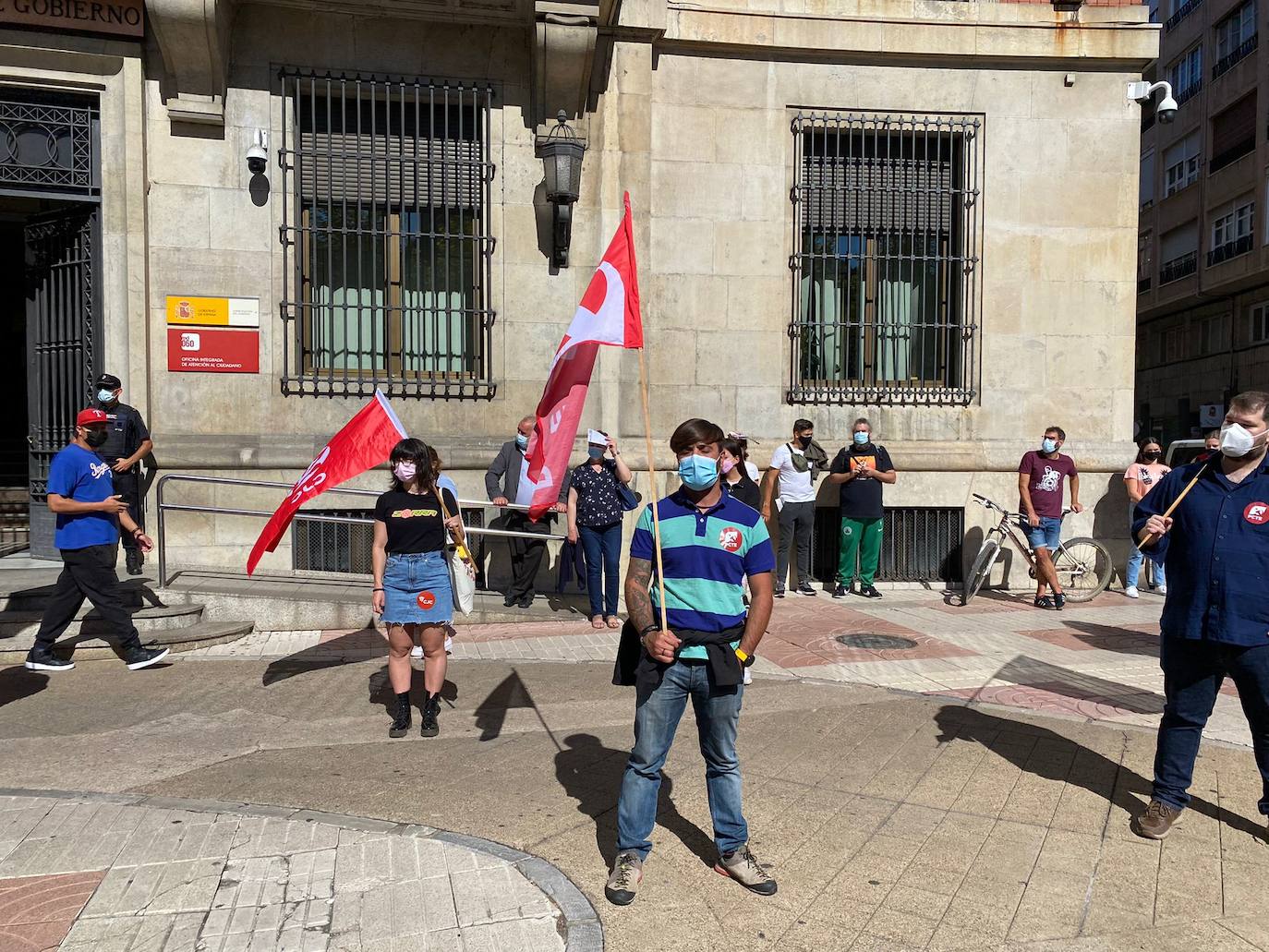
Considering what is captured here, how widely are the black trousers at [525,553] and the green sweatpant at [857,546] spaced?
342 centimetres

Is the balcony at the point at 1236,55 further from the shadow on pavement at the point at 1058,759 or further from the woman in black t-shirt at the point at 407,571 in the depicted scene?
the woman in black t-shirt at the point at 407,571

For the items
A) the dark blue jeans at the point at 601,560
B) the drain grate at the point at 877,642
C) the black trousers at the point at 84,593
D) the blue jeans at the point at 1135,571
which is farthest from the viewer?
the blue jeans at the point at 1135,571

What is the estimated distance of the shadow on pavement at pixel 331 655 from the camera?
25.2ft

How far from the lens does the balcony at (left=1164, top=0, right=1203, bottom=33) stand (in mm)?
36125

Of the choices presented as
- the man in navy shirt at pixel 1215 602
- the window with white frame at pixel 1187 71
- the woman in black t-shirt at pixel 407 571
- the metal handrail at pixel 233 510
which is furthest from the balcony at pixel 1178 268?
the woman in black t-shirt at pixel 407 571

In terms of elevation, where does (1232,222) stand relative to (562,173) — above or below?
above

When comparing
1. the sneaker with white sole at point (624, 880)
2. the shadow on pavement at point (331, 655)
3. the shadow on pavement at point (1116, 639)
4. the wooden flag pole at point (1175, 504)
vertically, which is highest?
the wooden flag pole at point (1175, 504)

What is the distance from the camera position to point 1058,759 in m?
5.61

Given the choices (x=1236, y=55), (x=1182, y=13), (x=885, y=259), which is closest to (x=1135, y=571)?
(x=885, y=259)

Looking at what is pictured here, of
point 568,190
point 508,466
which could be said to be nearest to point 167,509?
point 508,466

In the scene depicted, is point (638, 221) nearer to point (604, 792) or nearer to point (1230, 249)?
point (604, 792)

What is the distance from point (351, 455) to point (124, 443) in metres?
3.94

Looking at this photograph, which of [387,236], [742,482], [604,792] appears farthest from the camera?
[387,236]

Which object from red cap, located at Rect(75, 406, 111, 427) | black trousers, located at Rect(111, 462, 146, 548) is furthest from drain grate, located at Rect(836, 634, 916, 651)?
black trousers, located at Rect(111, 462, 146, 548)
